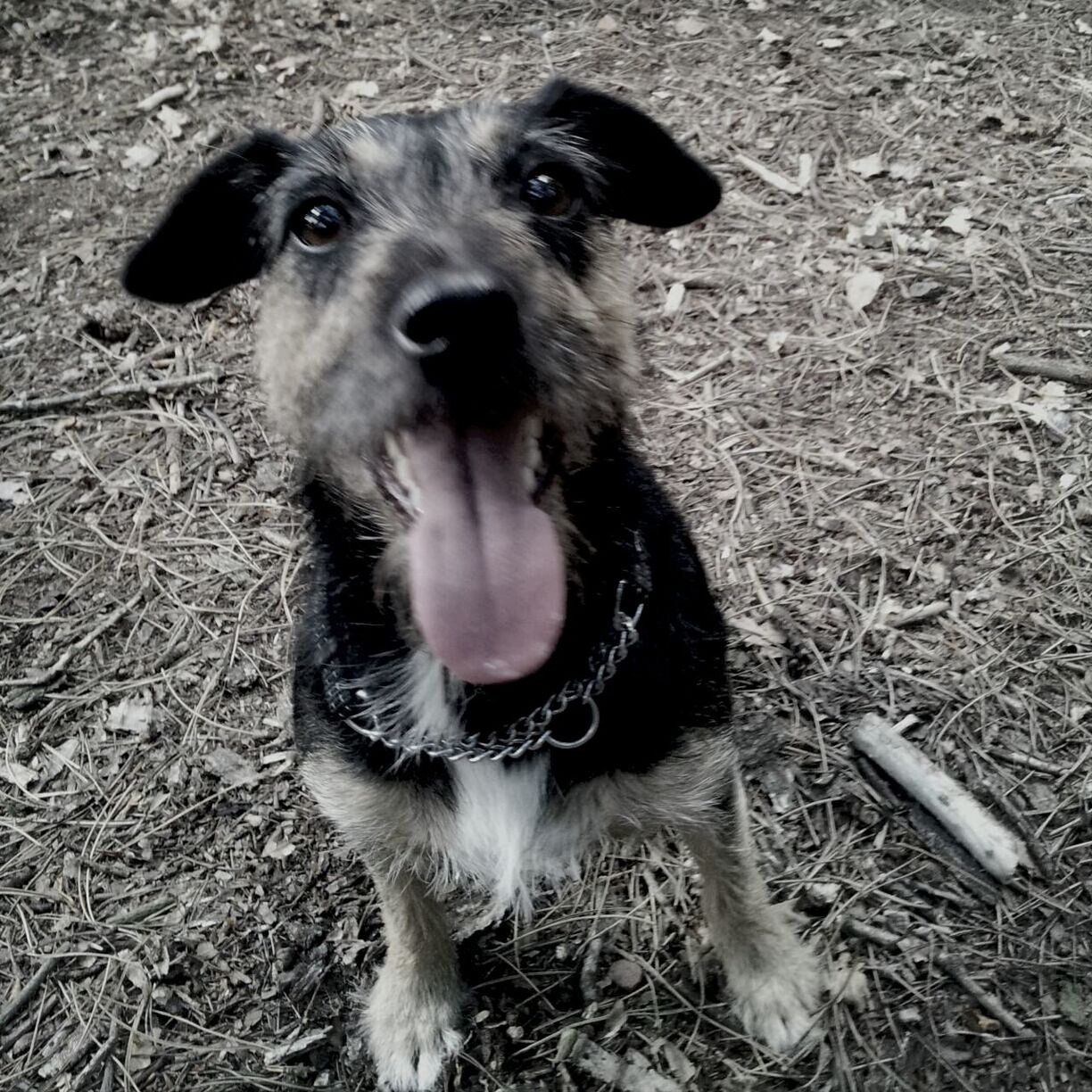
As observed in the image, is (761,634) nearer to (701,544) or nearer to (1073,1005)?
(701,544)

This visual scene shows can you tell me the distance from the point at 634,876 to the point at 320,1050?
1.13 meters

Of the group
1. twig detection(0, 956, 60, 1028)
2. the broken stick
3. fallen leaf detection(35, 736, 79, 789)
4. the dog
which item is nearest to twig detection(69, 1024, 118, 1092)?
twig detection(0, 956, 60, 1028)

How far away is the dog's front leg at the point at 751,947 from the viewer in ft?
8.84

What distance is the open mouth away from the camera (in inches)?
75.3

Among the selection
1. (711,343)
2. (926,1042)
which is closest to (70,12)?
(711,343)

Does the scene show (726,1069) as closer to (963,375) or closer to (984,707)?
(984,707)

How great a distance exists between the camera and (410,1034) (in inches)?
108

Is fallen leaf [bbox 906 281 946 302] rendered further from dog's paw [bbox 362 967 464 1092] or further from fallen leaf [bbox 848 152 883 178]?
dog's paw [bbox 362 967 464 1092]

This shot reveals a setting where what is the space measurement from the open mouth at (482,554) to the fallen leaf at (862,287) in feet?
10.0

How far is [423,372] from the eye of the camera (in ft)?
5.71

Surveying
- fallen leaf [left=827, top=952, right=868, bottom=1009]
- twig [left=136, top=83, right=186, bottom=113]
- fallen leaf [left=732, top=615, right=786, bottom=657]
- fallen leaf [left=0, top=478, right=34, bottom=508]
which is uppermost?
twig [left=136, top=83, right=186, bottom=113]

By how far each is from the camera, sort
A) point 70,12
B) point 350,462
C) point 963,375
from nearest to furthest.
Result: 1. point 350,462
2. point 963,375
3. point 70,12

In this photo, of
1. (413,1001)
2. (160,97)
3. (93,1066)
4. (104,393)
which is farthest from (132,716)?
(160,97)

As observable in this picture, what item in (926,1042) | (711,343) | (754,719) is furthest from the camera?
(711,343)
